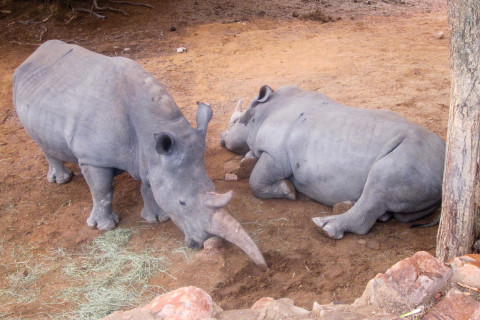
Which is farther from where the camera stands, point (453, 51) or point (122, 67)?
point (122, 67)

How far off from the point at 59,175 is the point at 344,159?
10.9 feet

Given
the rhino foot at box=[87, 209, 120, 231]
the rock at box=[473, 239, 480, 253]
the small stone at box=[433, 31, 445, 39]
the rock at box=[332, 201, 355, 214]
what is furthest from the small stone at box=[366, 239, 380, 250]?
the small stone at box=[433, 31, 445, 39]

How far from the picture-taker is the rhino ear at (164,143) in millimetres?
4270

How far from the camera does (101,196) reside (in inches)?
202

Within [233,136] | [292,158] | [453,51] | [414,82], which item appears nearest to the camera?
[453,51]

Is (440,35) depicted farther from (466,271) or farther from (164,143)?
(466,271)

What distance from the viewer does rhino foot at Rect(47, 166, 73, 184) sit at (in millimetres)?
6168

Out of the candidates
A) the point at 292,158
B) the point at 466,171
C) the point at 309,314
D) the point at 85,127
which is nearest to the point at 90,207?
the point at 85,127

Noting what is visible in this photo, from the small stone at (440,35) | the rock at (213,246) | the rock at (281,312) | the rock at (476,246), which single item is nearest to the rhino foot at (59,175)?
the rock at (213,246)

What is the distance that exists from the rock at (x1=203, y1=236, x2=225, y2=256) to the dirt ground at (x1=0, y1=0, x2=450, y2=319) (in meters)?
0.05

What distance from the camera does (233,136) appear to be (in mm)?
6371

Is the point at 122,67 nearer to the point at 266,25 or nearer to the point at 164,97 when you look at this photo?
the point at 164,97

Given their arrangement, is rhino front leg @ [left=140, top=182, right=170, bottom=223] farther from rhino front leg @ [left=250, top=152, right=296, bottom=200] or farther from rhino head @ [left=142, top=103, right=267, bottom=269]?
rhino front leg @ [left=250, top=152, right=296, bottom=200]

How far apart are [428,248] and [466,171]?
1.36 m
